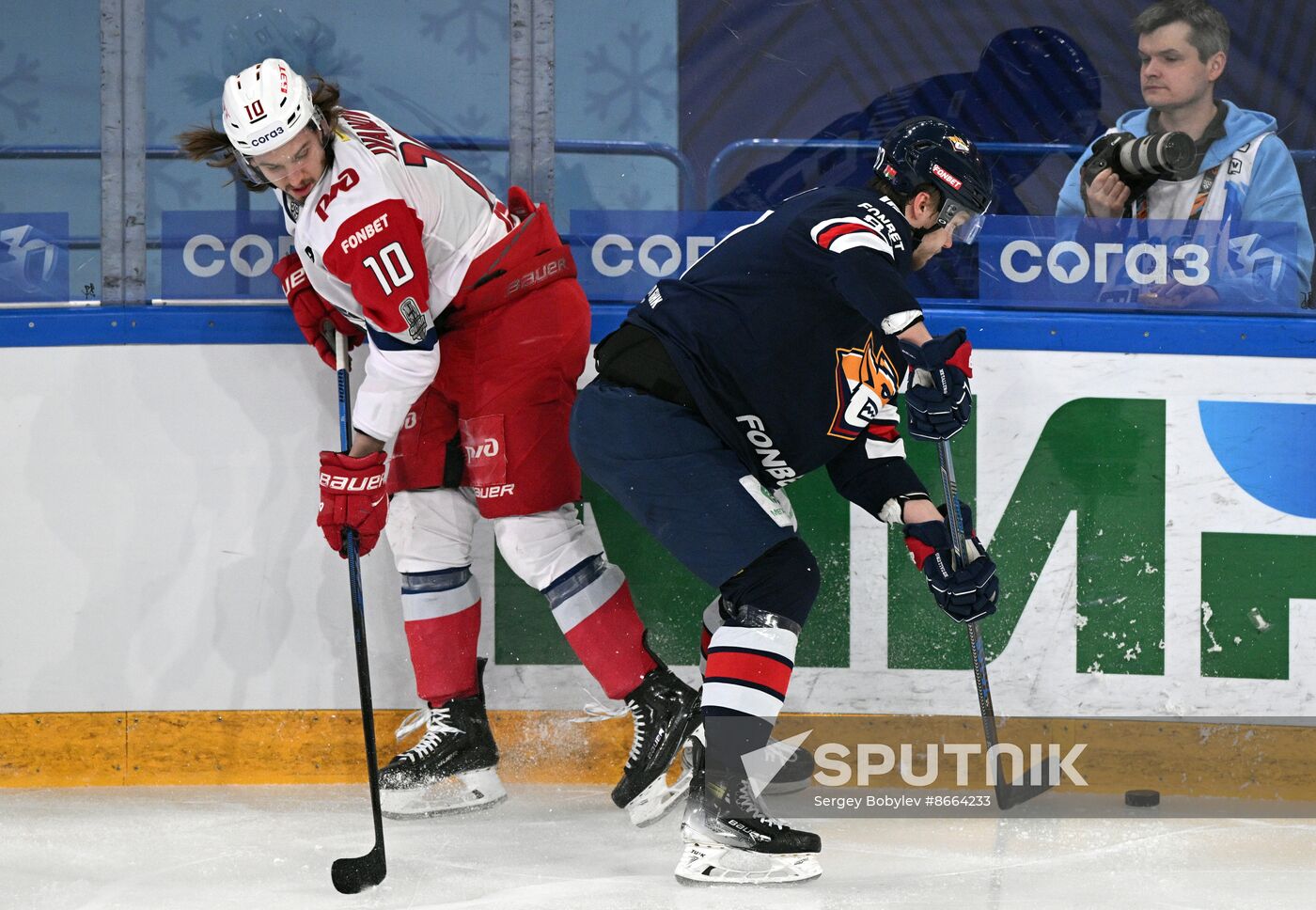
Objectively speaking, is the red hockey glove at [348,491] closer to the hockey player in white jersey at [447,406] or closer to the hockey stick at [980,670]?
the hockey player in white jersey at [447,406]

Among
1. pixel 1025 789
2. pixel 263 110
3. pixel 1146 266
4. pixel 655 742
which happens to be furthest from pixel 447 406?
pixel 1146 266

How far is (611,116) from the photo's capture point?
3.05 metres

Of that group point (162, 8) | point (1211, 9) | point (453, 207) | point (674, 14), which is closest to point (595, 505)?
point (453, 207)

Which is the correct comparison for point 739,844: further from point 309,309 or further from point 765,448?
point 309,309

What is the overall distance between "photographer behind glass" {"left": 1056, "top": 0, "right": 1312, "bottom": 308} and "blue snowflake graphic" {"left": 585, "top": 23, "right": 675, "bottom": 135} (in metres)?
0.90

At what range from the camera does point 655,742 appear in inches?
105

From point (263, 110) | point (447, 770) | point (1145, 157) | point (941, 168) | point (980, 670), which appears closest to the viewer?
point (941, 168)

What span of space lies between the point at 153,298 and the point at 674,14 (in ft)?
4.03

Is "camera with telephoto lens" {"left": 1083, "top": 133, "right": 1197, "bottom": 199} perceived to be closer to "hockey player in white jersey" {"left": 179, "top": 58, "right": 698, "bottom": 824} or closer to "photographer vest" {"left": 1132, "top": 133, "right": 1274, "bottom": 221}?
"photographer vest" {"left": 1132, "top": 133, "right": 1274, "bottom": 221}

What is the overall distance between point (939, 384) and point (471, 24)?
4.39ft

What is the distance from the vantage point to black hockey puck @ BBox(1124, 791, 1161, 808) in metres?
2.81

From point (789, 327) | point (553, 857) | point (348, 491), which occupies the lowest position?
point (553, 857)

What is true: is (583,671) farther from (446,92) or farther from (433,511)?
(446,92)

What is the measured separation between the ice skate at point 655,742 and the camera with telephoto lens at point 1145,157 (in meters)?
1.37
